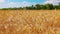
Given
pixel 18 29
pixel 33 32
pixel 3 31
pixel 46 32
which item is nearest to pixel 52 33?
pixel 46 32

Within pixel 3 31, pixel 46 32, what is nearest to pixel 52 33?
pixel 46 32

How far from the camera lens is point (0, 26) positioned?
2467mm

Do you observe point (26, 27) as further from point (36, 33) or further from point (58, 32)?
point (58, 32)

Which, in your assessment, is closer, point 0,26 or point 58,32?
point 58,32

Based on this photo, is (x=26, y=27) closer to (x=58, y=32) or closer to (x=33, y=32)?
(x=33, y=32)

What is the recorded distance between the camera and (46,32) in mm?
2252

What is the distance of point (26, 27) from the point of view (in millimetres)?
2340

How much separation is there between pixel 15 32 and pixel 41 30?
0.29 m

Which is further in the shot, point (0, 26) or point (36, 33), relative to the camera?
point (0, 26)

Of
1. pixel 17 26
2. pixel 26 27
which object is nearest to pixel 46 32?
pixel 26 27

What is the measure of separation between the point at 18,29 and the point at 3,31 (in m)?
0.17

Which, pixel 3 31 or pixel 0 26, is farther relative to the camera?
pixel 0 26

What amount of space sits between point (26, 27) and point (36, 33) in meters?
0.17

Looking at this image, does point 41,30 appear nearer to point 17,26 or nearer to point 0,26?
point 17,26
